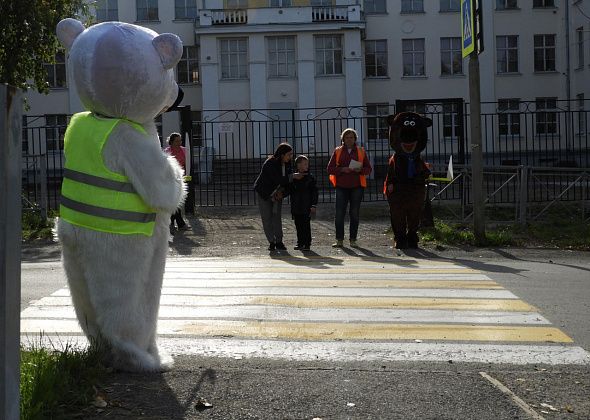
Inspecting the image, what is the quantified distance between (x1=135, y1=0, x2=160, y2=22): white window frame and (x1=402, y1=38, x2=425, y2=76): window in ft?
44.9

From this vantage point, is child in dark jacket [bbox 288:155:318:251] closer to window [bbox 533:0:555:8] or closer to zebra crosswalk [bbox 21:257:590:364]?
zebra crosswalk [bbox 21:257:590:364]

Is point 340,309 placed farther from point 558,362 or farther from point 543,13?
point 543,13

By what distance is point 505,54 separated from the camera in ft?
154

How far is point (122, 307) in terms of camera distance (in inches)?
199

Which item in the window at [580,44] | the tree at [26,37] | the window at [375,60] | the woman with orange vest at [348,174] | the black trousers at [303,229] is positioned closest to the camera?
the black trousers at [303,229]

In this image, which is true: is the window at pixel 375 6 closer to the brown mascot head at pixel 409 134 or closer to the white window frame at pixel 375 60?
the white window frame at pixel 375 60

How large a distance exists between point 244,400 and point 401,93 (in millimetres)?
43385

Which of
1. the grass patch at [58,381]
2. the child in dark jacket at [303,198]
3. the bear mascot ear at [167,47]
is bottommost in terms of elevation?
the grass patch at [58,381]

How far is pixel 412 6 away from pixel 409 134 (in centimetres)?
3650

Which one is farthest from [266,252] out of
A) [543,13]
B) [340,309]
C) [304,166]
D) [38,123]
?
[543,13]

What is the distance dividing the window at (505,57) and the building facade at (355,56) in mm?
55

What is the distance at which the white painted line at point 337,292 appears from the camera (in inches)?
334

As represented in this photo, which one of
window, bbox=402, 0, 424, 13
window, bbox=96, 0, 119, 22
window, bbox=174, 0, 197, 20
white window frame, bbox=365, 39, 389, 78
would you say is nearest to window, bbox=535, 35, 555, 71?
window, bbox=402, 0, 424, 13

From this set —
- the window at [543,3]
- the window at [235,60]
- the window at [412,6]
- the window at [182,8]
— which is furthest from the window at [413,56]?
the window at [182,8]
